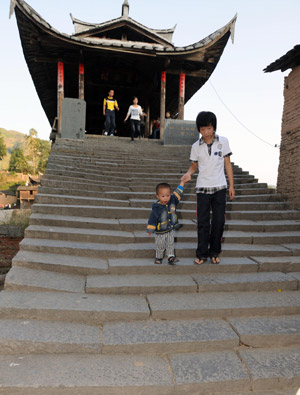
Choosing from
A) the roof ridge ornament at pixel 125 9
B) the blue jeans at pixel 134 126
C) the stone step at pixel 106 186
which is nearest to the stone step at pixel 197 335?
the stone step at pixel 106 186

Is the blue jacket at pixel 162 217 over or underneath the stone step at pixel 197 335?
over

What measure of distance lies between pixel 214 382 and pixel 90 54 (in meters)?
11.1

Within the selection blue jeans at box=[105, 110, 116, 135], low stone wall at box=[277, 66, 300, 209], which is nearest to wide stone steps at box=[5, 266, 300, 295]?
low stone wall at box=[277, 66, 300, 209]

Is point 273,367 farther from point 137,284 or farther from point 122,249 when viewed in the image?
point 122,249

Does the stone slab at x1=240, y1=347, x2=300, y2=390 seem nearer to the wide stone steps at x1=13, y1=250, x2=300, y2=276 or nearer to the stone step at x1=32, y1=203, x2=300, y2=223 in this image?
the wide stone steps at x1=13, y1=250, x2=300, y2=276

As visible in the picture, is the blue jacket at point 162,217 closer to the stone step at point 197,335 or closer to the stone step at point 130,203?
the stone step at point 197,335

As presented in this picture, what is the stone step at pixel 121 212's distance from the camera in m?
4.50

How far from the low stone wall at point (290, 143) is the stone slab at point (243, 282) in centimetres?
269

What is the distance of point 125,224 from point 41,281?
1539 millimetres

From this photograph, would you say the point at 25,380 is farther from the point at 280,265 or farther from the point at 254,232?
the point at 254,232

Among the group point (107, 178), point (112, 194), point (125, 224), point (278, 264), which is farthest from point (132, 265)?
point (107, 178)

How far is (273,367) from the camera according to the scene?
2.19 meters

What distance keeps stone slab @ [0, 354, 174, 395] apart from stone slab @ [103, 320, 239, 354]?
81mm

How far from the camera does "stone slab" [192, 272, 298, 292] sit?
3.11 metres
